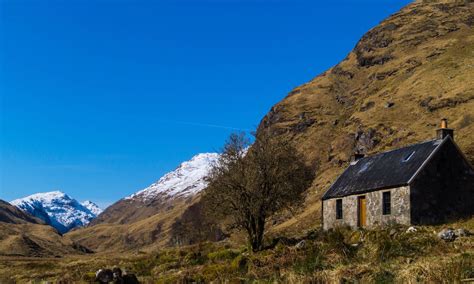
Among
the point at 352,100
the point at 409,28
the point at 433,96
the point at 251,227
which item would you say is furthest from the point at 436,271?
the point at 409,28

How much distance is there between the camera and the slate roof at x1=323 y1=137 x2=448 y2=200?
40312 mm

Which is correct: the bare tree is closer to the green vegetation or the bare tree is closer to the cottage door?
the cottage door

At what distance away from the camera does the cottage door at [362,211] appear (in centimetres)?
4338

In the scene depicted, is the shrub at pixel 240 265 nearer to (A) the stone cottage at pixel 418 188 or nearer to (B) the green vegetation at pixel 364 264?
(B) the green vegetation at pixel 364 264

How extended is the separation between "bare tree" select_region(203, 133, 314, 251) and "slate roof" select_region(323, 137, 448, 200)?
17.4 feet

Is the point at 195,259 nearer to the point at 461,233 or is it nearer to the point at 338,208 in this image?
the point at 338,208

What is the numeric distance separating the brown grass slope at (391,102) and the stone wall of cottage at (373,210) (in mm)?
22572

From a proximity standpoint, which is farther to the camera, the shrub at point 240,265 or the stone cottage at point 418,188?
the stone cottage at point 418,188

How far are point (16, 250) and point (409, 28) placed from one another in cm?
15692

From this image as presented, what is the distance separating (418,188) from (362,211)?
20.6 feet

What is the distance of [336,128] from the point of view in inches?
6024

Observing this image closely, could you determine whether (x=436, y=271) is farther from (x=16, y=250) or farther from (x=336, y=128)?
(x=336, y=128)

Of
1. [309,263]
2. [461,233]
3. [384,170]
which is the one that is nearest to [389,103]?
[384,170]

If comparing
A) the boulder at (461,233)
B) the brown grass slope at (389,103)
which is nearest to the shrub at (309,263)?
the boulder at (461,233)
